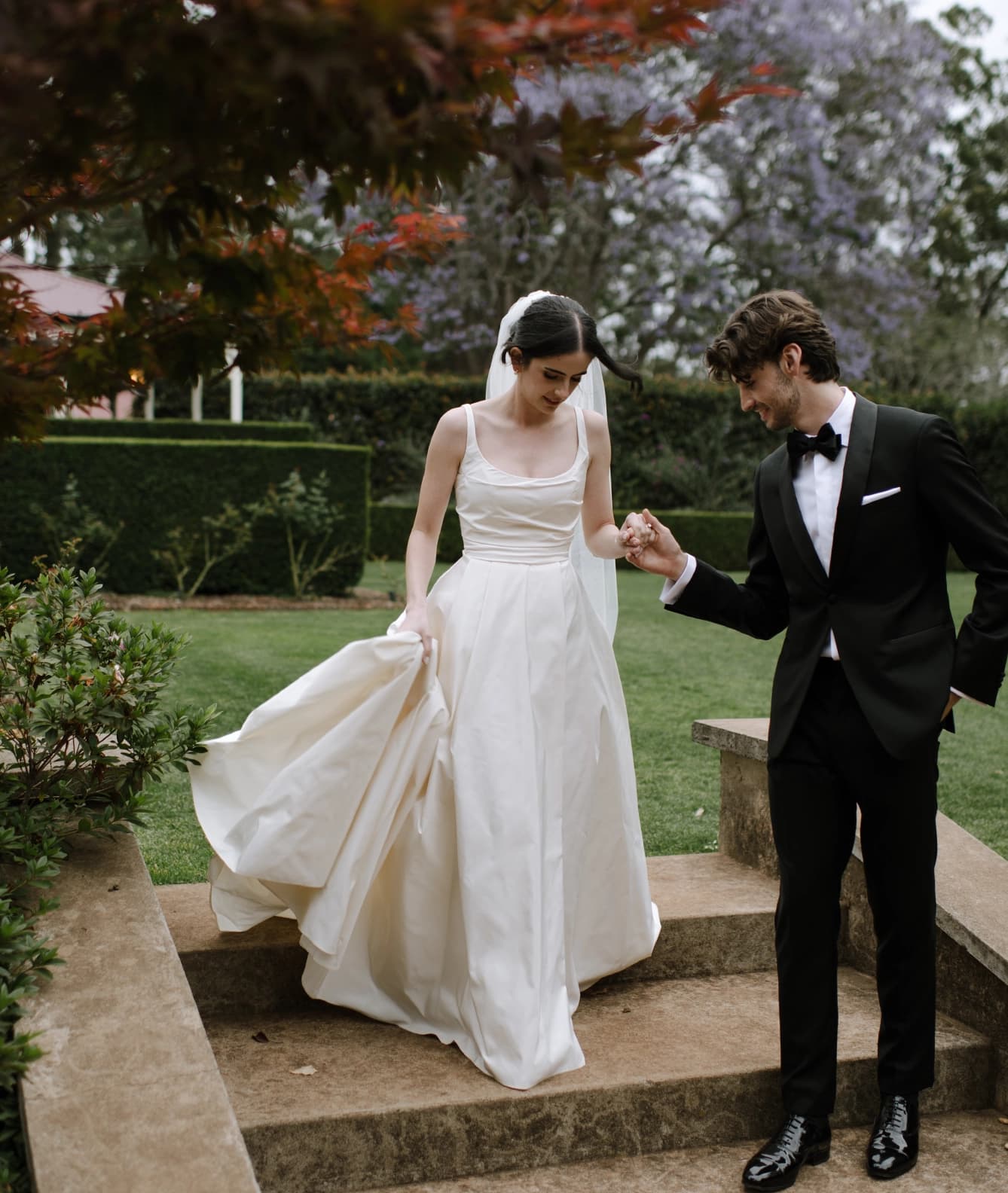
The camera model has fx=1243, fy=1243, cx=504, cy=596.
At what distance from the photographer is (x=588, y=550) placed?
12.9 feet

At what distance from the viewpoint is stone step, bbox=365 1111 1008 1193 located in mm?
2959

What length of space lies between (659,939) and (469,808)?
964 mm

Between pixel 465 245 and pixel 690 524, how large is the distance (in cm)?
835

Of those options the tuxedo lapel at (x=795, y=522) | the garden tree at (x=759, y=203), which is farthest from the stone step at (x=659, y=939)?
the garden tree at (x=759, y=203)

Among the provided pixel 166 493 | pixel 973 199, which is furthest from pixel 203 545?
pixel 973 199

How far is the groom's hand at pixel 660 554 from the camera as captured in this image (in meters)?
3.22

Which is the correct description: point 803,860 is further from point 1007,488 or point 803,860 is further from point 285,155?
point 1007,488

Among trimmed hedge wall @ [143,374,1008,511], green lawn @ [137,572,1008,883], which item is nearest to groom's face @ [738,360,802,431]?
green lawn @ [137,572,1008,883]

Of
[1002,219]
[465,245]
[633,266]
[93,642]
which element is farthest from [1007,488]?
[93,642]

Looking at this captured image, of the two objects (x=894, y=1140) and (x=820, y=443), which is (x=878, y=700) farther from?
(x=894, y=1140)

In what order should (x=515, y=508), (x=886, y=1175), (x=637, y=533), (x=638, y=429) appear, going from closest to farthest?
1. (x=886, y=1175)
2. (x=637, y=533)
3. (x=515, y=508)
4. (x=638, y=429)

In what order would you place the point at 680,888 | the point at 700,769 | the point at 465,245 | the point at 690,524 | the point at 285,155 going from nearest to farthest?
Result: 1. the point at 285,155
2. the point at 680,888
3. the point at 700,769
4. the point at 690,524
5. the point at 465,245

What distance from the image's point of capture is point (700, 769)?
20.5 ft

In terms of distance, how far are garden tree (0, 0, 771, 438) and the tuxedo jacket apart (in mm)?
1364
